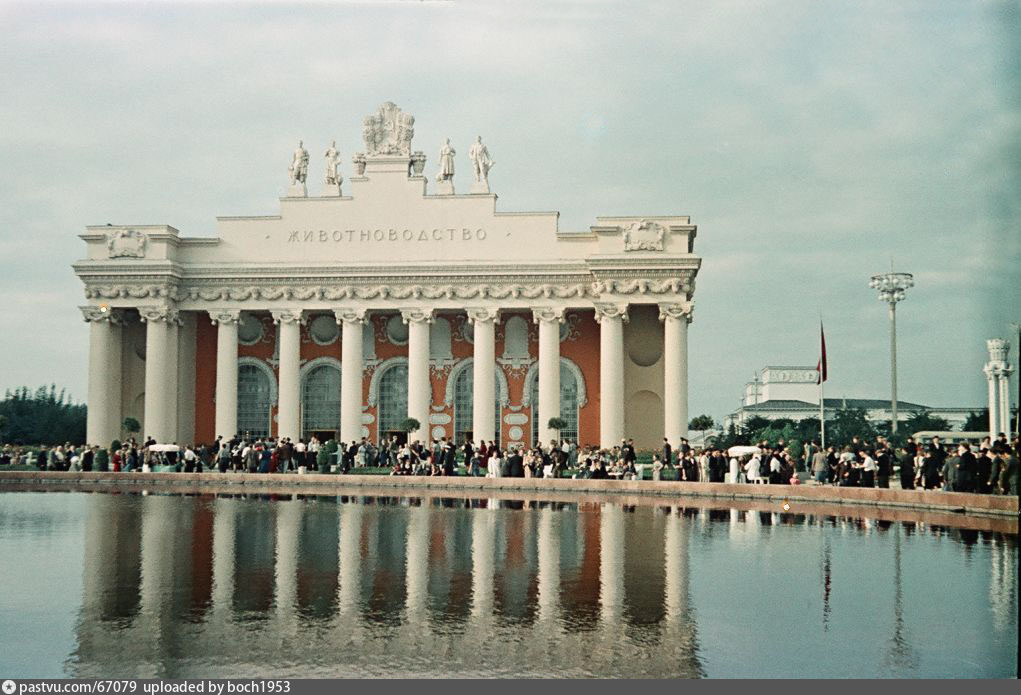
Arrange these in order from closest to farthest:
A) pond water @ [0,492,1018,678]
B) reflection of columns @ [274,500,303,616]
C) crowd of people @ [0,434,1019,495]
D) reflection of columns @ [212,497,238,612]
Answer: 1. pond water @ [0,492,1018,678]
2. reflection of columns @ [274,500,303,616]
3. reflection of columns @ [212,497,238,612]
4. crowd of people @ [0,434,1019,495]

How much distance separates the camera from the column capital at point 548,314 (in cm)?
5066

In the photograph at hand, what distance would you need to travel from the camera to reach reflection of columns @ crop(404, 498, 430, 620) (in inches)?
460

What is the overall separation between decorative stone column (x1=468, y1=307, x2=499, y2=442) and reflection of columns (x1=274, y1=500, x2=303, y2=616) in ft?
84.3

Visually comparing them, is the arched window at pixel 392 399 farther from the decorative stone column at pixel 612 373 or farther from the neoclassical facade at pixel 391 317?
the decorative stone column at pixel 612 373

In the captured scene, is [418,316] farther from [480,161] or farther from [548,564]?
[548,564]

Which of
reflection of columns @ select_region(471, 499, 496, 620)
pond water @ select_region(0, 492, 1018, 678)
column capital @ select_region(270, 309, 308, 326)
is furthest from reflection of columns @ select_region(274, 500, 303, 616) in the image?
→ column capital @ select_region(270, 309, 308, 326)

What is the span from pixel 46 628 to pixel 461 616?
3621 mm

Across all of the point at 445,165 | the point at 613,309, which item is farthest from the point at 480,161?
the point at 613,309

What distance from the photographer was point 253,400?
5425 cm

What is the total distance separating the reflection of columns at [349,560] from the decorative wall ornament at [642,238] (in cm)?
2761

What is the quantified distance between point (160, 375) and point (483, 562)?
3853cm

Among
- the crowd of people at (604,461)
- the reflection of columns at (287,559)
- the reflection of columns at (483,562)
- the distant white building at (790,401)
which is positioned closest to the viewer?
the reflection of columns at (483,562)

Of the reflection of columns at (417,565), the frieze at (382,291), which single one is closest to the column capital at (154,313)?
the frieze at (382,291)

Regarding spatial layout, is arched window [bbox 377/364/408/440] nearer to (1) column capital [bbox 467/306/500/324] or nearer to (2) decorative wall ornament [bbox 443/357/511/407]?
(2) decorative wall ornament [bbox 443/357/511/407]
